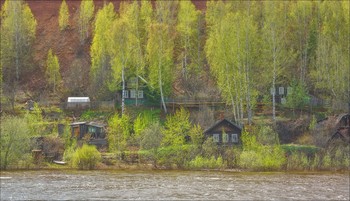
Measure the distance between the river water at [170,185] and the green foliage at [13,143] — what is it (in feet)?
10.2

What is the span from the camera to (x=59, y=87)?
240 ft

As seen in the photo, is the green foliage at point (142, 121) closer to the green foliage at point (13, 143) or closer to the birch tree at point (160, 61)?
the birch tree at point (160, 61)

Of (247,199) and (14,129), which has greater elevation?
(14,129)

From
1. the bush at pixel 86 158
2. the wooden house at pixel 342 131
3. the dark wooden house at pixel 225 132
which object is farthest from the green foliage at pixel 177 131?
the wooden house at pixel 342 131

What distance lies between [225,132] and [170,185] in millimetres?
19786

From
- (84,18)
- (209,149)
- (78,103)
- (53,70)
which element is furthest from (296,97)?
(84,18)

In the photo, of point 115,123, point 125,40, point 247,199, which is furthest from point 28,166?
point 247,199

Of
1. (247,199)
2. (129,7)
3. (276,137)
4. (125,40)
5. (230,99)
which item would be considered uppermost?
(129,7)

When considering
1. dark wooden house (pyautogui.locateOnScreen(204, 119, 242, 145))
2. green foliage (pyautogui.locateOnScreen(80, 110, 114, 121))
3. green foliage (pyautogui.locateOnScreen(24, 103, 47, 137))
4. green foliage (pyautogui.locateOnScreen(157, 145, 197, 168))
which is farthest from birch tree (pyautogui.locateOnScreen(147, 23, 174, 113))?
green foliage (pyautogui.locateOnScreen(157, 145, 197, 168))

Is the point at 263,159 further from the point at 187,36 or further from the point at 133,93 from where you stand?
the point at 187,36

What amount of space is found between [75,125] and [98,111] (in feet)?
20.2

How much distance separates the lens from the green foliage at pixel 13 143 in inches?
1897

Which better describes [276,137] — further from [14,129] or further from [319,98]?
[14,129]

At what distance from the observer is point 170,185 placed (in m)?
37.2
